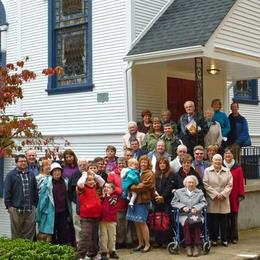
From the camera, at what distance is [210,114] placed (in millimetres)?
11805

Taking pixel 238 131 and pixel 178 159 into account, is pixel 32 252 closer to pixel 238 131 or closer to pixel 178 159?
pixel 178 159

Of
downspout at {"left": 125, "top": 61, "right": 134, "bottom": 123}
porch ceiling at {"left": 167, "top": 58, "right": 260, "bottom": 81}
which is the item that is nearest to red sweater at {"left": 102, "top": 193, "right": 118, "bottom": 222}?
downspout at {"left": 125, "top": 61, "right": 134, "bottom": 123}

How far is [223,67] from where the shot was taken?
14.8m

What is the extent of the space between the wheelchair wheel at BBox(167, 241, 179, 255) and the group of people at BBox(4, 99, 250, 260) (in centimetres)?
18

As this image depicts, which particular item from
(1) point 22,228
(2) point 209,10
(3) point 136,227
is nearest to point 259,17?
(2) point 209,10

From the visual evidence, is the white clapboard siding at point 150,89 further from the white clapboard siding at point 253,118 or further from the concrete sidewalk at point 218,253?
the white clapboard siding at point 253,118

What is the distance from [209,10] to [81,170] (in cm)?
555

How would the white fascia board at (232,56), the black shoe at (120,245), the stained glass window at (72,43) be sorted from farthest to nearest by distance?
1. the stained glass window at (72,43)
2. the white fascia board at (232,56)
3. the black shoe at (120,245)

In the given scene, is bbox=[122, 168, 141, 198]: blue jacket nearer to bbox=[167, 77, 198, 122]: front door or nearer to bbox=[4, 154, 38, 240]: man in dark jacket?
bbox=[4, 154, 38, 240]: man in dark jacket

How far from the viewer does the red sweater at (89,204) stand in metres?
9.27

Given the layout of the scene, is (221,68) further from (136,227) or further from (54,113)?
(136,227)

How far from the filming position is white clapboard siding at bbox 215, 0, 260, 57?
42.5 ft

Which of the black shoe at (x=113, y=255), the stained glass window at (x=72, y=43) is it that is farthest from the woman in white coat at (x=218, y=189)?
the stained glass window at (x=72, y=43)

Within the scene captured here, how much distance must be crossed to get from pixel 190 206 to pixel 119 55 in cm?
522
